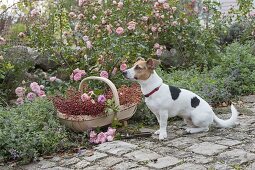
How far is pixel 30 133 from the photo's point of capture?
17.7 feet

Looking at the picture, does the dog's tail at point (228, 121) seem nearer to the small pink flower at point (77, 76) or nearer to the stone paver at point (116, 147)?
the stone paver at point (116, 147)

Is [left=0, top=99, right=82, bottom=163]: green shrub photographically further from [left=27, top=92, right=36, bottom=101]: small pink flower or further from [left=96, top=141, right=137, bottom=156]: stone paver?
[left=96, top=141, right=137, bottom=156]: stone paver

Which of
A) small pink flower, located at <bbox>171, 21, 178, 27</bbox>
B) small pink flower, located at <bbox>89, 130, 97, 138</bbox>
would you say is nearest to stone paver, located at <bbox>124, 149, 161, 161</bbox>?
small pink flower, located at <bbox>89, 130, 97, 138</bbox>

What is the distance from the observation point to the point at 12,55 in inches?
297

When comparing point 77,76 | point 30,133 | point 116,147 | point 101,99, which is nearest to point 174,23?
point 77,76

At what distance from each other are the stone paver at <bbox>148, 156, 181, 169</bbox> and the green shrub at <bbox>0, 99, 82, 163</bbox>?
1.16 m

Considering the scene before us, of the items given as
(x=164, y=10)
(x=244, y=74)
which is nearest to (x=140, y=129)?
(x=244, y=74)

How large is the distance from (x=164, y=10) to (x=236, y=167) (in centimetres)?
467

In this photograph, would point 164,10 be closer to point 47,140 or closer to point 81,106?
point 81,106


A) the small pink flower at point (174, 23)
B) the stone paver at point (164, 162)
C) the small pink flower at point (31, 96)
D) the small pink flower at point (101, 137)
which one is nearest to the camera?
the stone paver at point (164, 162)

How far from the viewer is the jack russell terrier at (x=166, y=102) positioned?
5324 millimetres

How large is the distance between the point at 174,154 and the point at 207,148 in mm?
375

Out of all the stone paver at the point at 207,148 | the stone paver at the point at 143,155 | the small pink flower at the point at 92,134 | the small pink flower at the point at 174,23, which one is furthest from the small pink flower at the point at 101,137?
the small pink flower at the point at 174,23

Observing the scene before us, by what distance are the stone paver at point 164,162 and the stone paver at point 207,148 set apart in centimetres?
33
